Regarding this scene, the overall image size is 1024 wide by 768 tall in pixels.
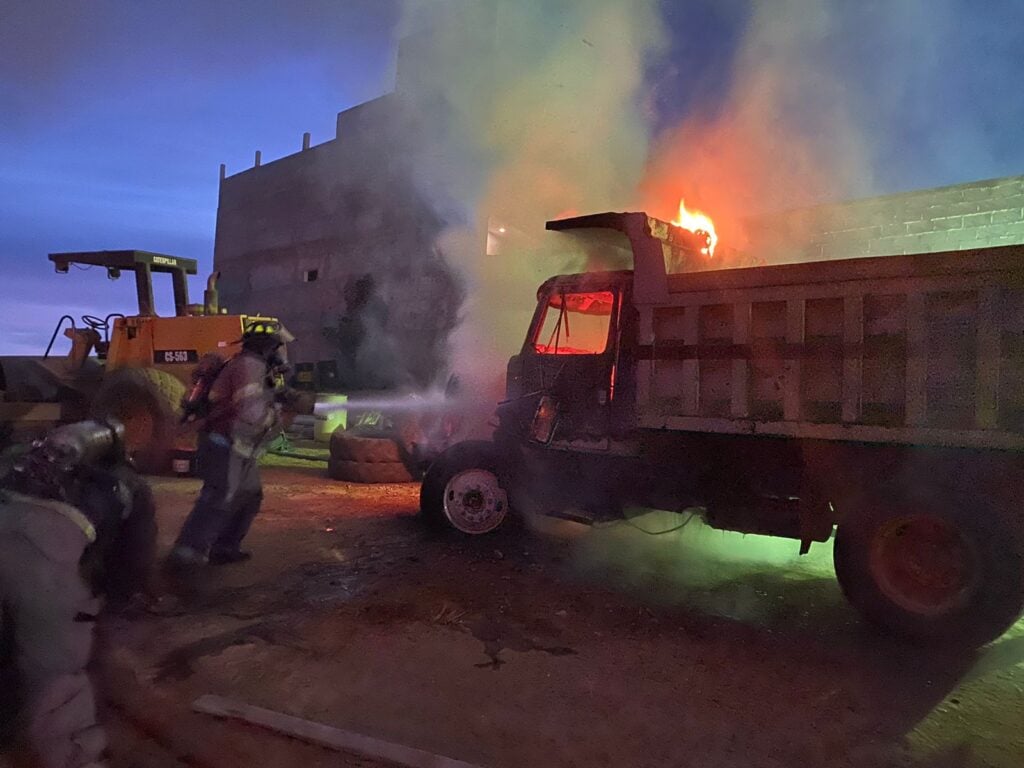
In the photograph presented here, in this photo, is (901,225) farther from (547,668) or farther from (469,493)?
(547,668)

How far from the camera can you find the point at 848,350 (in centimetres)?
417

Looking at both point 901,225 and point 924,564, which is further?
point 901,225

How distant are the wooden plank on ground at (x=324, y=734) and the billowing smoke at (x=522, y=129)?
26.8ft

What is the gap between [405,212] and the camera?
61.3ft

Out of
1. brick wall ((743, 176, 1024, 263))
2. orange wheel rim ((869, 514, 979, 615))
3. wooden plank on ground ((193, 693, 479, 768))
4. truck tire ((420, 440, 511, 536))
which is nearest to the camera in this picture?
wooden plank on ground ((193, 693, 479, 768))

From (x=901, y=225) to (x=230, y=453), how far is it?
8521 mm

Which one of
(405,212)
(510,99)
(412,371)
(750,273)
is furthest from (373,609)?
(405,212)

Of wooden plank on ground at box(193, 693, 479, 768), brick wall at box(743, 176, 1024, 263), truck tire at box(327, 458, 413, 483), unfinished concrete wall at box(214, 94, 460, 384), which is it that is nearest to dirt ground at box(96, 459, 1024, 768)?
wooden plank on ground at box(193, 693, 479, 768)

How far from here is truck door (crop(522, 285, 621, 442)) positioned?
5.39m

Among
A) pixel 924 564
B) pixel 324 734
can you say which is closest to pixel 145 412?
pixel 324 734

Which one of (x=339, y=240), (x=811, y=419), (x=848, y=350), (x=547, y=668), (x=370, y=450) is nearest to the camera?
(x=547, y=668)

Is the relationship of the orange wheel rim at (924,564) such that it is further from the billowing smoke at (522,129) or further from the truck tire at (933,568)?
the billowing smoke at (522,129)

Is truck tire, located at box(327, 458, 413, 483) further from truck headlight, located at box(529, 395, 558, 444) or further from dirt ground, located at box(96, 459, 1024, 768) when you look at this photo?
truck headlight, located at box(529, 395, 558, 444)

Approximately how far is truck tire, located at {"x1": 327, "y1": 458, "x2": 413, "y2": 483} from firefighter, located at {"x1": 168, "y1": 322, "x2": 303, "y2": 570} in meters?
3.61
